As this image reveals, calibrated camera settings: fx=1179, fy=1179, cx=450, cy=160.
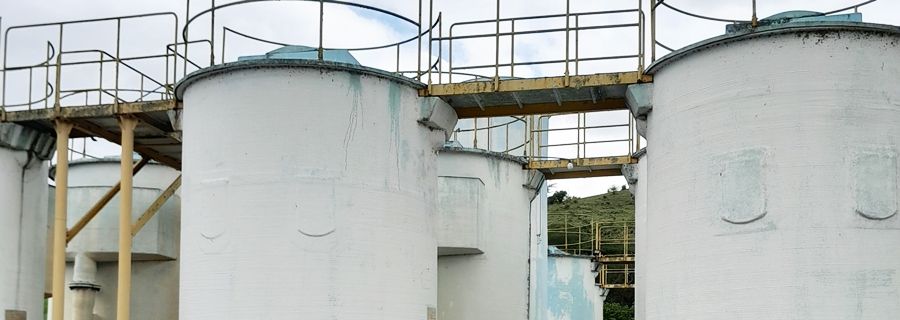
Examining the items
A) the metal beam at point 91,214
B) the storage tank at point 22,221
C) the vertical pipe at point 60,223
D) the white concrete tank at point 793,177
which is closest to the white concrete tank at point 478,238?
the metal beam at point 91,214

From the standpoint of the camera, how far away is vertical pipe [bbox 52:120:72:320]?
20.8 m

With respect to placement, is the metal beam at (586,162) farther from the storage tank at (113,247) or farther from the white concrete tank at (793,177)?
the white concrete tank at (793,177)

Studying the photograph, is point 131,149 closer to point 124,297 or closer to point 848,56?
point 124,297

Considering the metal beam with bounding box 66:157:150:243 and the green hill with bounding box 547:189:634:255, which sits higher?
the green hill with bounding box 547:189:634:255

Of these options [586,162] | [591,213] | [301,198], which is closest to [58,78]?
[301,198]

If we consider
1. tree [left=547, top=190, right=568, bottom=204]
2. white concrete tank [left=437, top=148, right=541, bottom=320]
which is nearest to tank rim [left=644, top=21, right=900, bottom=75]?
white concrete tank [left=437, top=148, right=541, bottom=320]

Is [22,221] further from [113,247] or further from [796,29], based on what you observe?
[796,29]

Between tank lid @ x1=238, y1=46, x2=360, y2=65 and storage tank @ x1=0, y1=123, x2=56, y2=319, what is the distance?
5.14 m

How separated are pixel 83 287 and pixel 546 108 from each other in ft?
35.5

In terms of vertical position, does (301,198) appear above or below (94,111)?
below

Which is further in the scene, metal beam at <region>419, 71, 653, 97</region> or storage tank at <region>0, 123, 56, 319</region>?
storage tank at <region>0, 123, 56, 319</region>

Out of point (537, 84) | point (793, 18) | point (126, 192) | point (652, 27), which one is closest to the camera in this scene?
point (793, 18)

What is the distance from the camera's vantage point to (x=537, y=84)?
61.1ft

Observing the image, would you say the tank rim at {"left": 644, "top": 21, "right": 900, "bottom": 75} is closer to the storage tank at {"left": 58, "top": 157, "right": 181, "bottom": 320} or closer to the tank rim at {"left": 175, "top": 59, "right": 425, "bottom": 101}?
the tank rim at {"left": 175, "top": 59, "right": 425, "bottom": 101}
